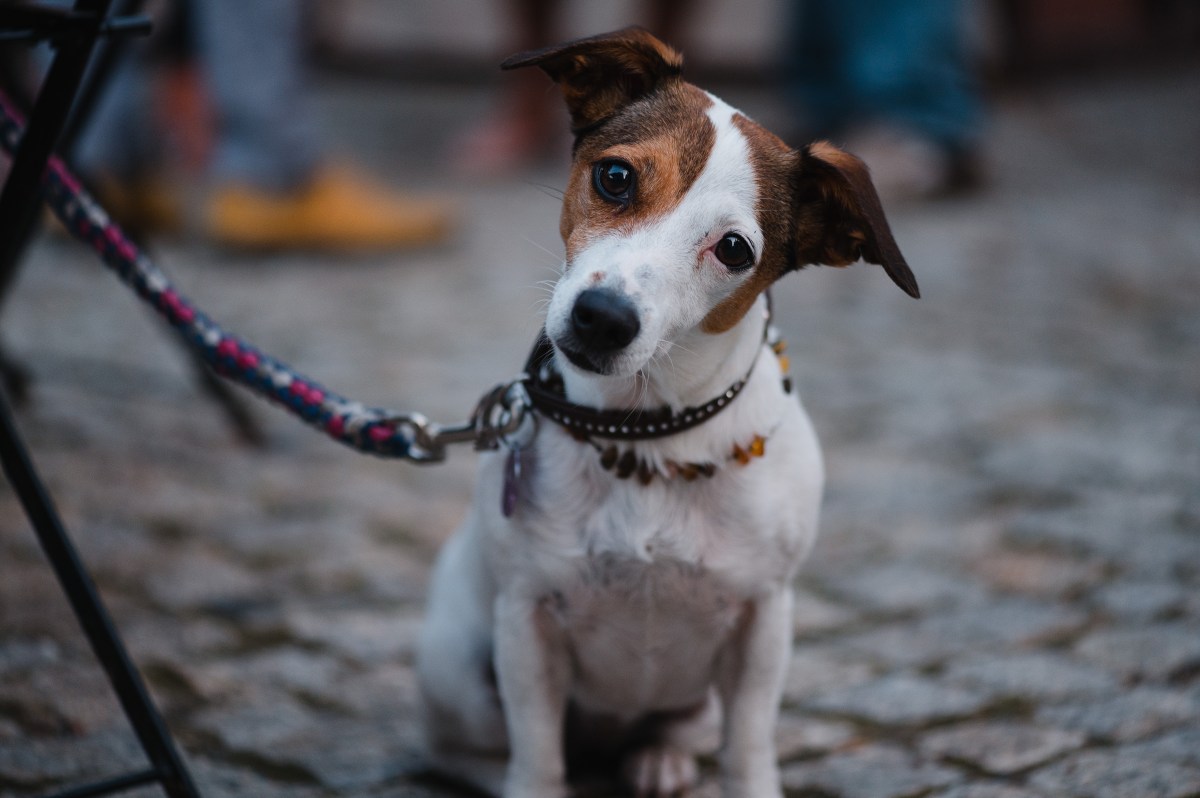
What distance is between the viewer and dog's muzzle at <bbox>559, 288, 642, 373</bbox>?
175cm

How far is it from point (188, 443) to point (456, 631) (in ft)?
6.92

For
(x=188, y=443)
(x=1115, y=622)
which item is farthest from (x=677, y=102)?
(x=188, y=443)

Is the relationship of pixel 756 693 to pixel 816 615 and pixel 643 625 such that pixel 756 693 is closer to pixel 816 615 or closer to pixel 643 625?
pixel 643 625

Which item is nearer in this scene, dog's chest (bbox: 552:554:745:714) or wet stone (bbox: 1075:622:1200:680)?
dog's chest (bbox: 552:554:745:714)

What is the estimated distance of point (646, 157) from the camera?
188cm

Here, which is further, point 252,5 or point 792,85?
point 792,85

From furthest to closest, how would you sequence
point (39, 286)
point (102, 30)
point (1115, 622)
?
point (39, 286) → point (1115, 622) → point (102, 30)

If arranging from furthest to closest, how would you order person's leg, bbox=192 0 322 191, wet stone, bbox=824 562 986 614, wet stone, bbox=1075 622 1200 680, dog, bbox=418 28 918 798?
1. person's leg, bbox=192 0 322 191
2. wet stone, bbox=824 562 986 614
3. wet stone, bbox=1075 622 1200 680
4. dog, bbox=418 28 918 798

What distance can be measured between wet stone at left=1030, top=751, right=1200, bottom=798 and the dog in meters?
0.59

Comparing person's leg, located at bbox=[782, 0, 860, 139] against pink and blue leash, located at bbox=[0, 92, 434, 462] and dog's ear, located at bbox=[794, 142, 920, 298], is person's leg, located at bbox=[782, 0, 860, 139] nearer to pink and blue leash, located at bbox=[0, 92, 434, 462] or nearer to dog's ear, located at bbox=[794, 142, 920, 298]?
dog's ear, located at bbox=[794, 142, 920, 298]

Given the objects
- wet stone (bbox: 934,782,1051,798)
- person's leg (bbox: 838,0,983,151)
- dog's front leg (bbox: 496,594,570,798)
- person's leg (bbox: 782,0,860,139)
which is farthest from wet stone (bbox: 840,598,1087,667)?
person's leg (bbox: 782,0,860,139)

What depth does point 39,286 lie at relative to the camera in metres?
5.46

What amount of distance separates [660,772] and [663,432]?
0.73 m

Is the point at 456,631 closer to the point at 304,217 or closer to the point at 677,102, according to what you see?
the point at 677,102
